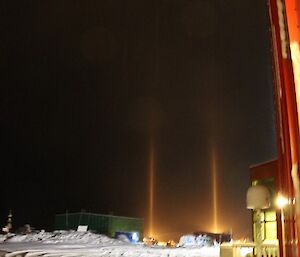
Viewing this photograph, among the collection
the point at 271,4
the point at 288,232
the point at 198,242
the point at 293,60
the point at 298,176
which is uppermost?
the point at 271,4

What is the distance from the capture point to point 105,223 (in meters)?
44.7

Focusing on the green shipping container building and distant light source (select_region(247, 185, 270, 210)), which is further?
the green shipping container building

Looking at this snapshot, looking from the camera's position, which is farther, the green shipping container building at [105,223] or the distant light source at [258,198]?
the green shipping container building at [105,223]

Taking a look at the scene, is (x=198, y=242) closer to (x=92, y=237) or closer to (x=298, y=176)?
(x=92, y=237)

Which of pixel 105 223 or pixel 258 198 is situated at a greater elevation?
pixel 258 198

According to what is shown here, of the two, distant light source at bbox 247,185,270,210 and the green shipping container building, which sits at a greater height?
distant light source at bbox 247,185,270,210

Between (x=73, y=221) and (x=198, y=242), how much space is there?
A: 19.9 meters

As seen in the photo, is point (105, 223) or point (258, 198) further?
point (105, 223)

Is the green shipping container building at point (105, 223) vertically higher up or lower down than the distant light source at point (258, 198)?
lower down

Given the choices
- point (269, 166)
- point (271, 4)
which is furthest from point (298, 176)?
point (269, 166)

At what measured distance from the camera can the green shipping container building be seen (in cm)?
4402

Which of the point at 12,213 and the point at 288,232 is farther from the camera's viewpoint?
the point at 12,213

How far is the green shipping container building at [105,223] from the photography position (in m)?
44.0

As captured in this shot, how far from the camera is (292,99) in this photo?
184 cm
